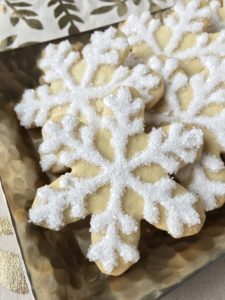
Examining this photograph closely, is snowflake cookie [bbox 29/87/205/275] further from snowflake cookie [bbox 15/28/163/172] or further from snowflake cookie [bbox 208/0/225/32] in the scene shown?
snowflake cookie [bbox 208/0/225/32]

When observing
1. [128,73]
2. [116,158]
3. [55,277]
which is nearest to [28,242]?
[55,277]

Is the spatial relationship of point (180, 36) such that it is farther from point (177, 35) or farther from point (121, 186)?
point (121, 186)

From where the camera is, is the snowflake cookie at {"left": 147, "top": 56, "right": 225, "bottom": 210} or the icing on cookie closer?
the snowflake cookie at {"left": 147, "top": 56, "right": 225, "bottom": 210}

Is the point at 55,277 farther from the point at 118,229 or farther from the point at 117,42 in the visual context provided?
the point at 117,42

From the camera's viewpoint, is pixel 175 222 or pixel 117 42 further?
pixel 117 42

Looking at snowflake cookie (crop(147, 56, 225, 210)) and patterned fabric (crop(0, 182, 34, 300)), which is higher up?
snowflake cookie (crop(147, 56, 225, 210))

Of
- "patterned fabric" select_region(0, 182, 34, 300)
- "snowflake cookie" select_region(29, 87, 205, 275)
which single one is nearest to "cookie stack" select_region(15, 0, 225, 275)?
"snowflake cookie" select_region(29, 87, 205, 275)

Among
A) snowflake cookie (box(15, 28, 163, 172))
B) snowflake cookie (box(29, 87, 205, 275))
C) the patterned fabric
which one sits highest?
snowflake cookie (box(15, 28, 163, 172))

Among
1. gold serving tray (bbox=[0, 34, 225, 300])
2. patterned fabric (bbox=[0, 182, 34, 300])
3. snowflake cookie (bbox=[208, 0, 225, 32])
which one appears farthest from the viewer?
snowflake cookie (bbox=[208, 0, 225, 32])

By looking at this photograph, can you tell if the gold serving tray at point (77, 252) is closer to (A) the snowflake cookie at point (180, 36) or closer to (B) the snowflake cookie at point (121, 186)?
(B) the snowflake cookie at point (121, 186)
